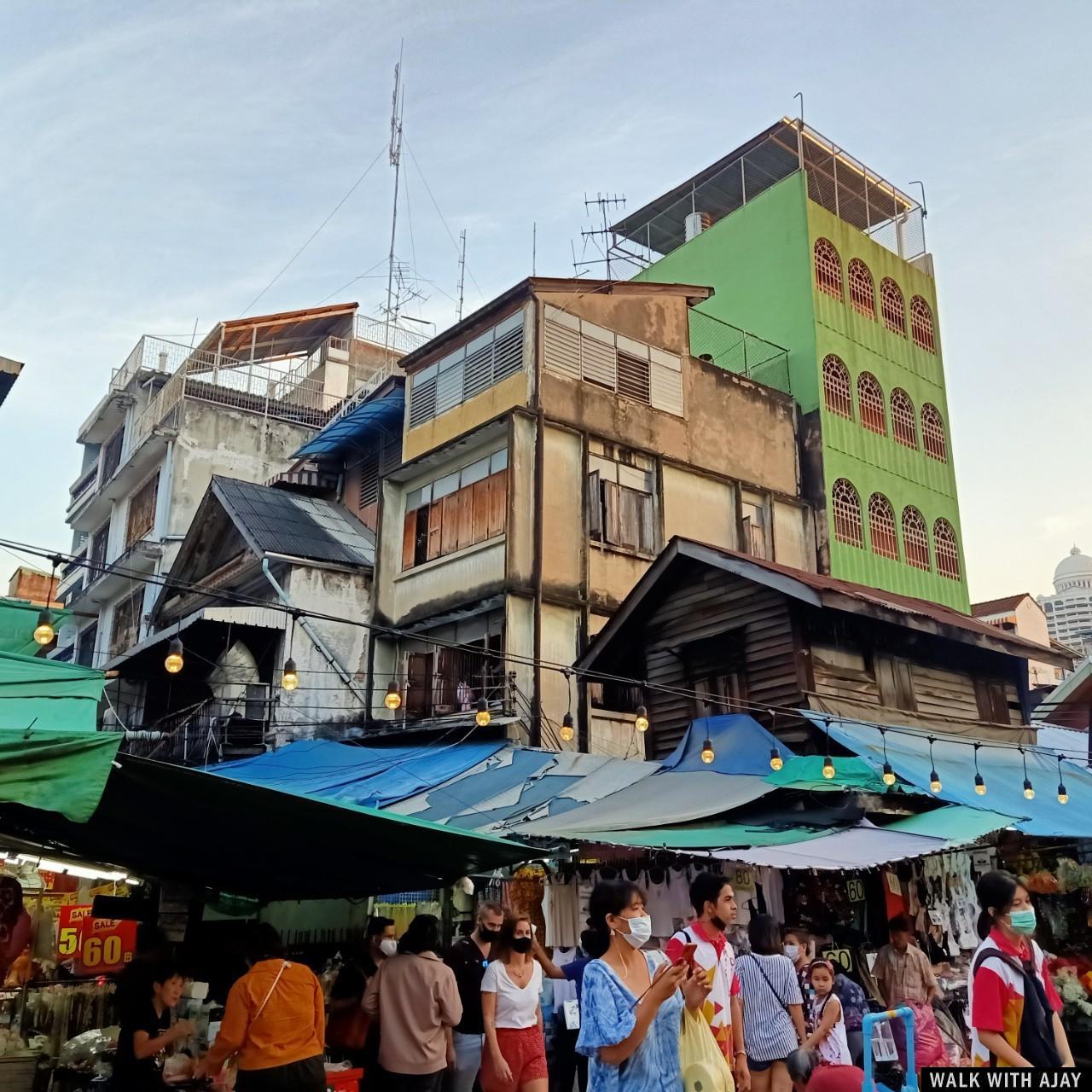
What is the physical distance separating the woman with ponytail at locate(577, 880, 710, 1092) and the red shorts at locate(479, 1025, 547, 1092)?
2071 mm

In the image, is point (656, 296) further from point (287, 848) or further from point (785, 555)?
point (287, 848)

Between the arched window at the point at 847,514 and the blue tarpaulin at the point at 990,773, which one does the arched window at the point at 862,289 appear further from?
the blue tarpaulin at the point at 990,773

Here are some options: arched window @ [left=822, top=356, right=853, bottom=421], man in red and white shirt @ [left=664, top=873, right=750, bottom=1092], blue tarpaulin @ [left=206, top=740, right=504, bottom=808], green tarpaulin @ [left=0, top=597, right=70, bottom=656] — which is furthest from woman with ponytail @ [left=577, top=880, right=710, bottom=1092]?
arched window @ [left=822, top=356, right=853, bottom=421]

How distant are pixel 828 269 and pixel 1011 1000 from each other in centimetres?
2184

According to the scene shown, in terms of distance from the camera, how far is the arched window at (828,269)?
2405 cm

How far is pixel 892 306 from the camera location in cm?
2589

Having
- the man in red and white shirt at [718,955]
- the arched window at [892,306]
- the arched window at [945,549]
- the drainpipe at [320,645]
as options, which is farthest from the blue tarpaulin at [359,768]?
the arched window at [892,306]

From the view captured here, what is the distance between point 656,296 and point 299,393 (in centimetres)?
1429

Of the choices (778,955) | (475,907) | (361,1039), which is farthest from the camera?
(475,907)

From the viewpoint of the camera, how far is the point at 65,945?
1203 centimetres

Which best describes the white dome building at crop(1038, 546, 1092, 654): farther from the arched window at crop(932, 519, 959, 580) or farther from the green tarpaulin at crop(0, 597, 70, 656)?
the green tarpaulin at crop(0, 597, 70, 656)

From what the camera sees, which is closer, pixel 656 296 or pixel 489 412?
pixel 489 412

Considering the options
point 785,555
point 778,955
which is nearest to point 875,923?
point 778,955

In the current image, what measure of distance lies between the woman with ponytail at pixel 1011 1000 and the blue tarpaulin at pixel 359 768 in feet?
34.0
